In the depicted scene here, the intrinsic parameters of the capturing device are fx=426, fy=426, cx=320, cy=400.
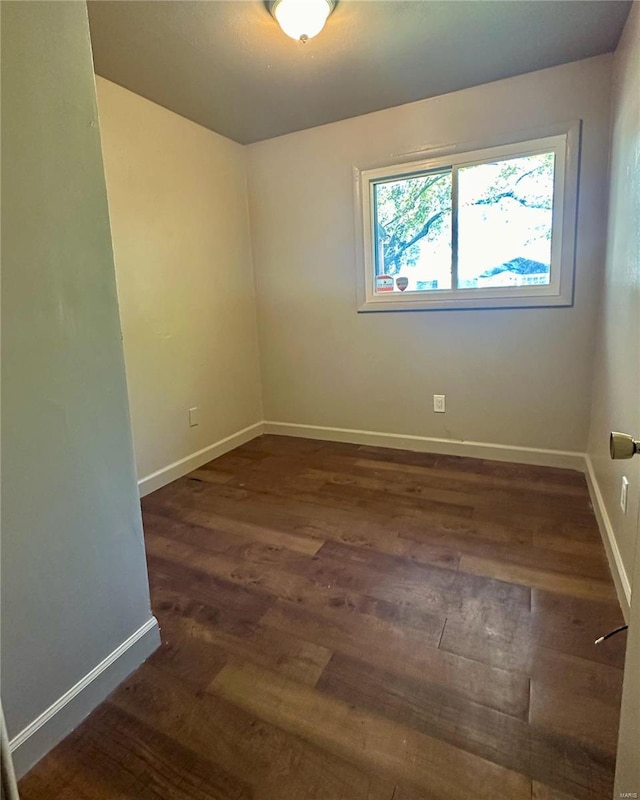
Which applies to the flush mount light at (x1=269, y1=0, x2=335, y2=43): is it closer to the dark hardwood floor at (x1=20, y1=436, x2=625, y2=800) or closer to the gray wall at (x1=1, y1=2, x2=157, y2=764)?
the gray wall at (x1=1, y1=2, x2=157, y2=764)

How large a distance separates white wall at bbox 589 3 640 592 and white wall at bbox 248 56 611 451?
20cm

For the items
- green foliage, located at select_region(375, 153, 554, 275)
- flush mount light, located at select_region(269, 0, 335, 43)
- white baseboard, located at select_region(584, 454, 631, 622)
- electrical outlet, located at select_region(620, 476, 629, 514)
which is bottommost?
white baseboard, located at select_region(584, 454, 631, 622)

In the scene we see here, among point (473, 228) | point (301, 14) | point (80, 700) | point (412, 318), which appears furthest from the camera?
point (412, 318)

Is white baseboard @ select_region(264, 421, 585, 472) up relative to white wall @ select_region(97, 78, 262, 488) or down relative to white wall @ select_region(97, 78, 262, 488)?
down

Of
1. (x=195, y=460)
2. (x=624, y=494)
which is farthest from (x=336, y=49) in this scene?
(x=195, y=460)

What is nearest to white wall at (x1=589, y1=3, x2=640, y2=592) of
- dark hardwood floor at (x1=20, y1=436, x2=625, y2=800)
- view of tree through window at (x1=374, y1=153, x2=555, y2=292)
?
dark hardwood floor at (x1=20, y1=436, x2=625, y2=800)

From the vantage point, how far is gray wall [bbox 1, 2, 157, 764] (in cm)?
98

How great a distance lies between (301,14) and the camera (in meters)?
1.76

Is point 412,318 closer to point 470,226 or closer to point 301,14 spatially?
point 470,226

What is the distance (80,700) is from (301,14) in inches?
101

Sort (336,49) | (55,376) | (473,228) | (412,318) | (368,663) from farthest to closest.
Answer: (412,318) → (473,228) → (336,49) → (368,663) → (55,376)

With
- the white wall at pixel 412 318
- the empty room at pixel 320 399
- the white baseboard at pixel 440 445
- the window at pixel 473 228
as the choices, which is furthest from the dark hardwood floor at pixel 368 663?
the window at pixel 473 228

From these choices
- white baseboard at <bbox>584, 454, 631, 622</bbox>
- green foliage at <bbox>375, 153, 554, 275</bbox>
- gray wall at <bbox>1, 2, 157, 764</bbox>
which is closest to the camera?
gray wall at <bbox>1, 2, 157, 764</bbox>

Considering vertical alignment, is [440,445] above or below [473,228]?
below
